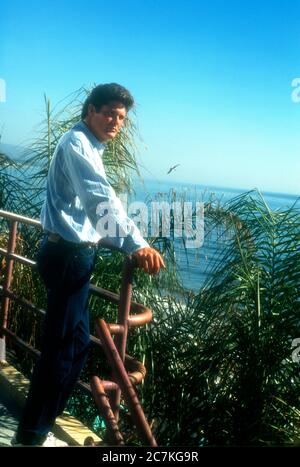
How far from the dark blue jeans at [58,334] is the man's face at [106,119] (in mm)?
384

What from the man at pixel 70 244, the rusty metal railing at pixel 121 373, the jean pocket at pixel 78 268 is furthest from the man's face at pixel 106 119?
the rusty metal railing at pixel 121 373

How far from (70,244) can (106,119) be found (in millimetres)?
426

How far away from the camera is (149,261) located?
1405mm

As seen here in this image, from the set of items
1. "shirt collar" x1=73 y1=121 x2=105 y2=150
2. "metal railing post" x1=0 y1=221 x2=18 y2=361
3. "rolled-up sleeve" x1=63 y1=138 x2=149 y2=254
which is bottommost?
"metal railing post" x1=0 y1=221 x2=18 y2=361

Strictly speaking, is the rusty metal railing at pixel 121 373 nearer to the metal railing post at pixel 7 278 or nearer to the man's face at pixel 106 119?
the man's face at pixel 106 119

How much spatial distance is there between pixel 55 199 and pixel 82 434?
994mm

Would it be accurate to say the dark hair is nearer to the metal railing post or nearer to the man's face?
the man's face

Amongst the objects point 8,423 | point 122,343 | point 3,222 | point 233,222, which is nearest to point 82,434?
point 8,423

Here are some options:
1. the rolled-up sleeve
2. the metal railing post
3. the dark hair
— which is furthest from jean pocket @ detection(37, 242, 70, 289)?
the metal railing post

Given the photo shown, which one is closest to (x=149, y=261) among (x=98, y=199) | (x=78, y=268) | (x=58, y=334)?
(x=98, y=199)

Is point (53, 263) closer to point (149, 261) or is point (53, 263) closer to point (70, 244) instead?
point (70, 244)

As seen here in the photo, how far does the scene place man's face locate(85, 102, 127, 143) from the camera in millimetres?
1754

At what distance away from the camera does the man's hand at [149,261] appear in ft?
4.60

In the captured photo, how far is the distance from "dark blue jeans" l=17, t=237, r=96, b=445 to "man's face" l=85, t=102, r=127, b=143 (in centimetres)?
38
